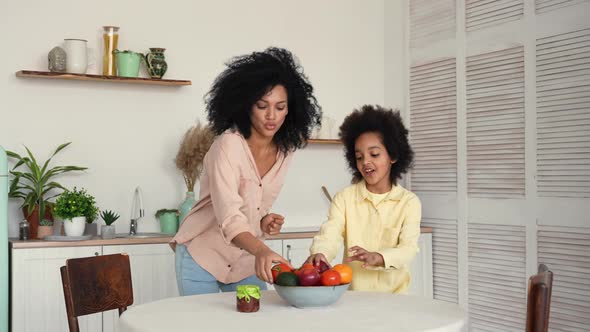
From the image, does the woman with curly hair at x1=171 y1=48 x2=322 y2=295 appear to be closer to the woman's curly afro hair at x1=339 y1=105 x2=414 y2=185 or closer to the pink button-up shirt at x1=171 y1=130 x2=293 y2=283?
the pink button-up shirt at x1=171 y1=130 x2=293 y2=283

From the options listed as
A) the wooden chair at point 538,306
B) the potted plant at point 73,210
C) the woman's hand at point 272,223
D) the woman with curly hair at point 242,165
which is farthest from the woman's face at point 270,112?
the potted plant at point 73,210

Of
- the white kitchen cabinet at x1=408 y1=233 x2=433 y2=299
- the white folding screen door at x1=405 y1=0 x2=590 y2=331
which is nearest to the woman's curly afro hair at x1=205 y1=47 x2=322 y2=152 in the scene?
the white folding screen door at x1=405 y1=0 x2=590 y2=331

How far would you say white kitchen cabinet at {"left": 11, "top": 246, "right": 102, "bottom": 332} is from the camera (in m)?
3.56

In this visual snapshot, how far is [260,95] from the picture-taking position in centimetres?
248

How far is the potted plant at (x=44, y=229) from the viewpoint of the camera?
3873mm

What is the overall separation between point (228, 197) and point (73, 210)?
176 centimetres

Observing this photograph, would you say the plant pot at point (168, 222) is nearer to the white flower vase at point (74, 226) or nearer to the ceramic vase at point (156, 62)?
the white flower vase at point (74, 226)

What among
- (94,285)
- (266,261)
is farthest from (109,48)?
(266,261)

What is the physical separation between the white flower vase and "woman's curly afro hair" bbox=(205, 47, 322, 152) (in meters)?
1.45

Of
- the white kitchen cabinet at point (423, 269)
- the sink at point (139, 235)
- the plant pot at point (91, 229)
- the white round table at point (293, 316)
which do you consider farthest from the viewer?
the white kitchen cabinet at point (423, 269)

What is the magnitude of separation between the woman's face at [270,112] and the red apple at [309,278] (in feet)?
1.90

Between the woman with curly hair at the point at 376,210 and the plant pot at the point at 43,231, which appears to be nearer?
the woman with curly hair at the point at 376,210

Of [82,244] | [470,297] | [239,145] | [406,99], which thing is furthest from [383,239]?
[406,99]

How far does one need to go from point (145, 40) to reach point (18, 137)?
896mm
